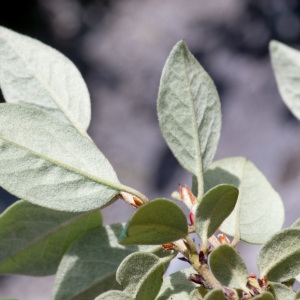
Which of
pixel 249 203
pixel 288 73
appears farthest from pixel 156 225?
pixel 288 73

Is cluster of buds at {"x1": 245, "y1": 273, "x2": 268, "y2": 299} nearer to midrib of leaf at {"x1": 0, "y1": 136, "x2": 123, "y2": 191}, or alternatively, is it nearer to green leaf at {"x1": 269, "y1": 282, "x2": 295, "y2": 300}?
green leaf at {"x1": 269, "y1": 282, "x2": 295, "y2": 300}

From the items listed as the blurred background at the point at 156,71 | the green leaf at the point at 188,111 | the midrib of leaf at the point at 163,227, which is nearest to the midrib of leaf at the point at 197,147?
the green leaf at the point at 188,111

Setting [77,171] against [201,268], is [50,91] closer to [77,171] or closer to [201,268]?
[77,171]

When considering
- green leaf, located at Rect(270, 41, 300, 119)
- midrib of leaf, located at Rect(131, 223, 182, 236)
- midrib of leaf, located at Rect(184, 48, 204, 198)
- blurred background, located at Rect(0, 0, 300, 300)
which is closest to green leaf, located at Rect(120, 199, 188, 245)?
midrib of leaf, located at Rect(131, 223, 182, 236)

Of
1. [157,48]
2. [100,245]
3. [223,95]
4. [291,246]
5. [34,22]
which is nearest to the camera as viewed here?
[291,246]

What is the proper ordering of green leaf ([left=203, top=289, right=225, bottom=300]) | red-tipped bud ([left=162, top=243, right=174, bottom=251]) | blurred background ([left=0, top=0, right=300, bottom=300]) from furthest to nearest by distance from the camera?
1. blurred background ([left=0, top=0, right=300, bottom=300])
2. red-tipped bud ([left=162, top=243, right=174, bottom=251])
3. green leaf ([left=203, top=289, right=225, bottom=300])

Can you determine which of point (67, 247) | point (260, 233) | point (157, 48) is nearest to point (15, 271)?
point (67, 247)

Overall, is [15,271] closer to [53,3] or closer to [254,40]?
[254,40]

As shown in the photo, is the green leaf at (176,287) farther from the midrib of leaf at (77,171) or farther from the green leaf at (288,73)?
the green leaf at (288,73)
